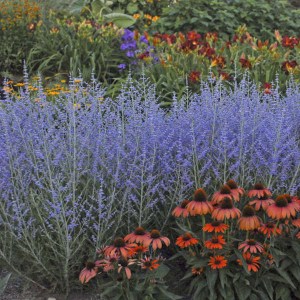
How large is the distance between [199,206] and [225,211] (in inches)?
5.0

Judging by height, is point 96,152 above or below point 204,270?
above

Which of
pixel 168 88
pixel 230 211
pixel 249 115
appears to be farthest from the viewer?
pixel 168 88

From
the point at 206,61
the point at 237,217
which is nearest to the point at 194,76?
the point at 206,61

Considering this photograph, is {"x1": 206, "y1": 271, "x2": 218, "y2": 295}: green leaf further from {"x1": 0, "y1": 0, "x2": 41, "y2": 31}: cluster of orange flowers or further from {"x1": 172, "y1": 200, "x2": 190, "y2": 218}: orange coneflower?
{"x1": 0, "y1": 0, "x2": 41, "y2": 31}: cluster of orange flowers

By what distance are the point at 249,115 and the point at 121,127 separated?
79cm

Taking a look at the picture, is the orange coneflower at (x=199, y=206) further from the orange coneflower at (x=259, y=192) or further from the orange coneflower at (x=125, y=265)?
the orange coneflower at (x=125, y=265)

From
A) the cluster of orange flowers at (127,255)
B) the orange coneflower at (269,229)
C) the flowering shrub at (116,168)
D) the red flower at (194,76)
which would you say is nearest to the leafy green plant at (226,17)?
the red flower at (194,76)

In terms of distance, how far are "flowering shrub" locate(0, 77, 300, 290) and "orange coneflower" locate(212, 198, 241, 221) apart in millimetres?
303

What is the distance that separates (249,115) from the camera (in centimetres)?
371

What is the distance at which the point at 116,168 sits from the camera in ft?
11.2

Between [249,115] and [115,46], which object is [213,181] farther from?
[115,46]

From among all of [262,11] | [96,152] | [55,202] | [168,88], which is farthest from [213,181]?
[262,11]

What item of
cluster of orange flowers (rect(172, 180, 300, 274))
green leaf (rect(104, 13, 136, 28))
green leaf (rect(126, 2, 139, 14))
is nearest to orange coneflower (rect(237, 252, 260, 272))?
cluster of orange flowers (rect(172, 180, 300, 274))

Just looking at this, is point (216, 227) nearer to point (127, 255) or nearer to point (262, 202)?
point (262, 202)
